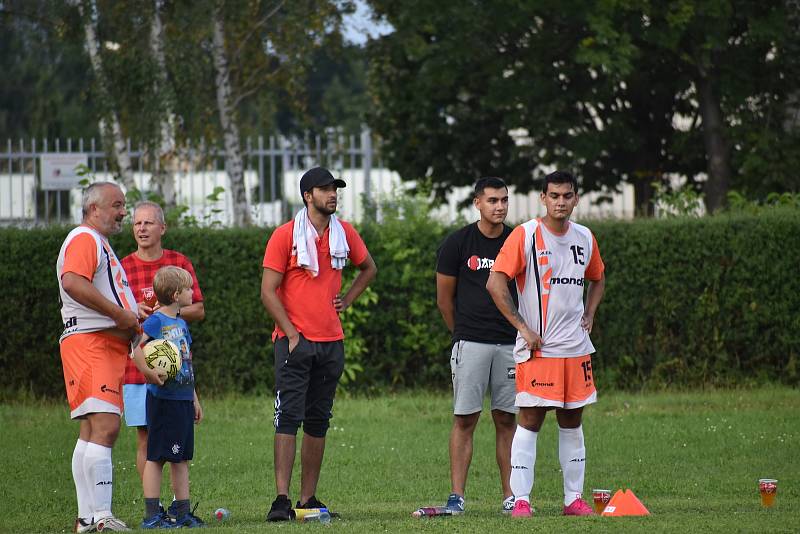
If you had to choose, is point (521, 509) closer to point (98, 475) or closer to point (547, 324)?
point (547, 324)

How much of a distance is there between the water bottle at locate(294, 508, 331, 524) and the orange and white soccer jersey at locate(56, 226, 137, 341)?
1722 mm

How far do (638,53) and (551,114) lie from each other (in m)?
2.42

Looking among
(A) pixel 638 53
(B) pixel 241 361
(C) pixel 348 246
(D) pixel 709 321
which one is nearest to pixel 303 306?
(C) pixel 348 246

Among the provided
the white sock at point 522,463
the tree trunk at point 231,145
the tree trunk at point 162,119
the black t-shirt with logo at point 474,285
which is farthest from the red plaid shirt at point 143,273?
the tree trunk at point 231,145

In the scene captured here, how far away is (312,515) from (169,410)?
1149 millimetres

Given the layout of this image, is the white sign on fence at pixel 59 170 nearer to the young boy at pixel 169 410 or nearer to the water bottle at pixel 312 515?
the young boy at pixel 169 410

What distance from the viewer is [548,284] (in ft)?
26.2

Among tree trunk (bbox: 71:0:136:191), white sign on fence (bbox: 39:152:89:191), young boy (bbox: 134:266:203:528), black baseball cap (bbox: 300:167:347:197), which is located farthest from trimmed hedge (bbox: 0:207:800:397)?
young boy (bbox: 134:266:203:528)

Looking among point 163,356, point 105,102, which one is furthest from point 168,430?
point 105,102

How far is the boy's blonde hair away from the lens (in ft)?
26.3

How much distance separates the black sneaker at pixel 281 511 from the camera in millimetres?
8219

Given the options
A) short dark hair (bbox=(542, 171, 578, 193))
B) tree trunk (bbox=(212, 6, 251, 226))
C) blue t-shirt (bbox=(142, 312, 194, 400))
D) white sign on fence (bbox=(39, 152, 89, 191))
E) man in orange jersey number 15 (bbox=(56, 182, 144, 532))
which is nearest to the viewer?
man in orange jersey number 15 (bbox=(56, 182, 144, 532))

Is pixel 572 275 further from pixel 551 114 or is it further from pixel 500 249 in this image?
pixel 551 114

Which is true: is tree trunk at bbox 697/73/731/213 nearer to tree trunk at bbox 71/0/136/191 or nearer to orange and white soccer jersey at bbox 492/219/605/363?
tree trunk at bbox 71/0/136/191
